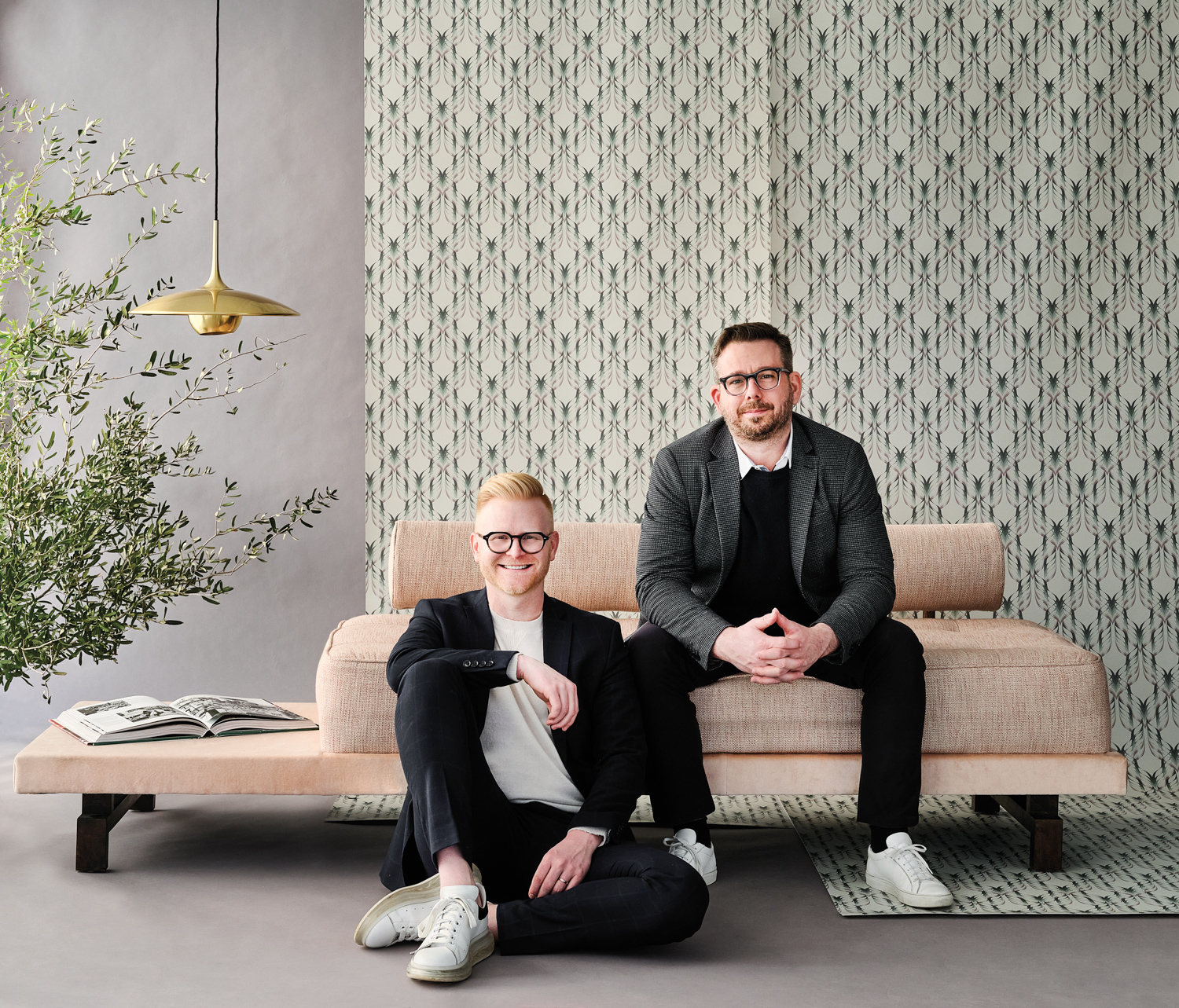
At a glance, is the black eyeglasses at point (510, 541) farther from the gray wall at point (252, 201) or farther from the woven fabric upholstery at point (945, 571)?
the gray wall at point (252, 201)

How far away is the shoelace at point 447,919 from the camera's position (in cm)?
189

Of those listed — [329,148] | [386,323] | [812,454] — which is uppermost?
[329,148]

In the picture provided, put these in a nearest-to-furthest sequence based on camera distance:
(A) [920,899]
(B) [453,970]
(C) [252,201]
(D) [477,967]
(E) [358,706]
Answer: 1. (B) [453,970]
2. (D) [477,967]
3. (A) [920,899]
4. (E) [358,706]
5. (C) [252,201]

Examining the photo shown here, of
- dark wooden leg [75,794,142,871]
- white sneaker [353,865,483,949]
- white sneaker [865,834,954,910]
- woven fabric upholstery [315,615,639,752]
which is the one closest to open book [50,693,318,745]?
dark wooden leg [75,794,142,871]

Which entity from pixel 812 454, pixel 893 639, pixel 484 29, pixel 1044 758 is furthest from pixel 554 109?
pixel 1044 758

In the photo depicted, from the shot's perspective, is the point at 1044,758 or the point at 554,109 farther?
the point at 554,109

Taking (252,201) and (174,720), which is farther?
(252,201)

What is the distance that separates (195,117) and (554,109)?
49.2 inches

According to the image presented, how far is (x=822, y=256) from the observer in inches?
143

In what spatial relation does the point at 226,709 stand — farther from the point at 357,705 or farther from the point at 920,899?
the point at 920,899

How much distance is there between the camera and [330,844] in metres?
2.71

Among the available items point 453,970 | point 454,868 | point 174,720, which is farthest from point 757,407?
point 174,720

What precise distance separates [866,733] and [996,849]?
21.9 inches

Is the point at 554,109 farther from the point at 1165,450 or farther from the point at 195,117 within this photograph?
the point at 1165,450
